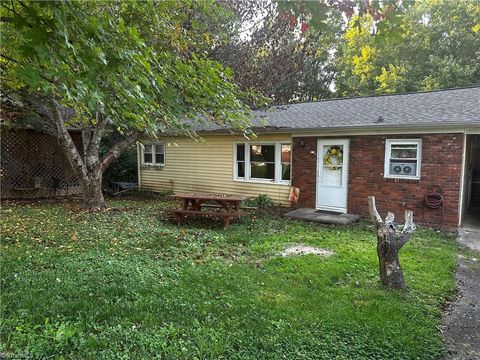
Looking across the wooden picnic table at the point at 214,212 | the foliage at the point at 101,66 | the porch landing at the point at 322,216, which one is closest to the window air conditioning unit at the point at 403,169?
the porch landing at the point at 322,216

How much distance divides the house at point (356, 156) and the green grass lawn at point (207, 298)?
2124 mm

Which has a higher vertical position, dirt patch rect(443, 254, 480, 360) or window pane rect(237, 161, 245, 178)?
window pane rect(237, 161, 245, 178)

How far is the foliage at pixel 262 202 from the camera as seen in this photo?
34.4 feet

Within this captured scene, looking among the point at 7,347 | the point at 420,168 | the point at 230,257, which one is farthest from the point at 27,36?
the point at 420,168

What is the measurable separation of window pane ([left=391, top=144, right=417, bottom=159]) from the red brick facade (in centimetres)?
A: 22

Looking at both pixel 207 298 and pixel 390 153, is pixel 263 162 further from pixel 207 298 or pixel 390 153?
pixel 207 298

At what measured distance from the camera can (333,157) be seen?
9430 mm

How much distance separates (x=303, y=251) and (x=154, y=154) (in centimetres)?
984

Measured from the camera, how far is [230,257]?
17.7ft

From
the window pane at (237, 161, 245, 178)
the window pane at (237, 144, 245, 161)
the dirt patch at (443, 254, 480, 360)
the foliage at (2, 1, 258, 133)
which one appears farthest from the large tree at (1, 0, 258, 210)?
the window pane at (237, 161, 245, 178)

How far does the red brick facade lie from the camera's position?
7.64m

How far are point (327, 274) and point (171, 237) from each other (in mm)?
3085

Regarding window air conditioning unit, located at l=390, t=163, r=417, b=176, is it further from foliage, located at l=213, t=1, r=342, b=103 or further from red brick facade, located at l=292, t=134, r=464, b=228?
foliage, located at l=213, t=1, r=342, b=103

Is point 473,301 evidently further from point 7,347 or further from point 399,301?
point 7,347
